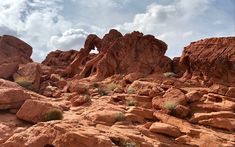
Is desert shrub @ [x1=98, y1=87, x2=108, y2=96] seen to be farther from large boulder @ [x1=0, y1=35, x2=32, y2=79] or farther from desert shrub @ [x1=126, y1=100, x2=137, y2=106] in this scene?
large boulder @ [x1=0, y1=35, x2=32, y2=79]

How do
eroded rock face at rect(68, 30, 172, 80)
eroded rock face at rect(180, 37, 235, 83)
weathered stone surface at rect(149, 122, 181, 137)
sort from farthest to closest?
eroded rock face at rect(68, 30, 172, 80)
eroded rock face at rect(180, 37, 235, 83)
weathered stone surface at rect(149, 122, 181, 137)

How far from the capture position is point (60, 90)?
2175 cm

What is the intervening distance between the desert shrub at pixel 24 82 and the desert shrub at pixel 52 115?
6.29 meters

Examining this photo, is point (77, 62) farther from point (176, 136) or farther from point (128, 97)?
point (176, 136)

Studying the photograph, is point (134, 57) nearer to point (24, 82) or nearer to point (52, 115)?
point (24, 82)

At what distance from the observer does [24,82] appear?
70.0 feet

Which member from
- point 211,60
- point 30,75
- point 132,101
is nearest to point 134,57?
point 211,60

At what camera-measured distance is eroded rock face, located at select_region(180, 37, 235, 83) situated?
2055 cm

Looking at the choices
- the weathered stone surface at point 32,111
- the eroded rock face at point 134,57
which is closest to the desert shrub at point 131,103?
the weathered stone surface at point 32,111

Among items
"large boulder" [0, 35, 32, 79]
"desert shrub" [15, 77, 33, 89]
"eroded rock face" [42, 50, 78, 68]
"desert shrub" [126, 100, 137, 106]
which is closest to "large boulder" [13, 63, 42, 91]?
"desert shrub" [15, 77, 33, 89]

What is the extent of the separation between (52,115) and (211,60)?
10.5 meters

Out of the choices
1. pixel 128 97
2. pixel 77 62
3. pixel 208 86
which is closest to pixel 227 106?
pixel 208 86

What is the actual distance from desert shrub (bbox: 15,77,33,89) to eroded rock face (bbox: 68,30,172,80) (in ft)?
17.1

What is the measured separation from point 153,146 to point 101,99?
620 cm
